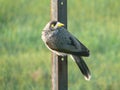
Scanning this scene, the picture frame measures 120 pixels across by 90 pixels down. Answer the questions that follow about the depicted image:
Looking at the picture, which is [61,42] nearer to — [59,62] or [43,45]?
[59,62]

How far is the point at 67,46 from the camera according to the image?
219 inches

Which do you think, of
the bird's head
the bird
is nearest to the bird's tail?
the bird

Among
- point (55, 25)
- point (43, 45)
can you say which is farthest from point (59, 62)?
point (43, 45)

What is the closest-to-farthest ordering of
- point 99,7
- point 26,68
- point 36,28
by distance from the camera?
point 26,68 → point 36,28 → point 99,7

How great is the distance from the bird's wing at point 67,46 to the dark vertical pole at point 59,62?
0.15 m

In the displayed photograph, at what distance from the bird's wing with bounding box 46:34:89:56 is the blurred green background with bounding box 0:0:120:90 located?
2.13 m

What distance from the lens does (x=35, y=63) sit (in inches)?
340

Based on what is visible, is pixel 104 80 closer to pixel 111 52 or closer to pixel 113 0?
pixel 111 52

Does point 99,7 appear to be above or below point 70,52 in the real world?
below

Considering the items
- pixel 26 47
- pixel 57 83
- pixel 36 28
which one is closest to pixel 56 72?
pixel 57 83

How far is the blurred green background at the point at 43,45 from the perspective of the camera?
8203 mm

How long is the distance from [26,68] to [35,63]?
0.13 meters

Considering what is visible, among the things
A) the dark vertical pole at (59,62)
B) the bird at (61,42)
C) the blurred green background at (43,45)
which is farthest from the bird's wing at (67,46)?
the blurred green background at (43,45)

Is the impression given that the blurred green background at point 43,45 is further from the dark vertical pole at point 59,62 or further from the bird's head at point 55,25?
the bird's head at point 55,25
